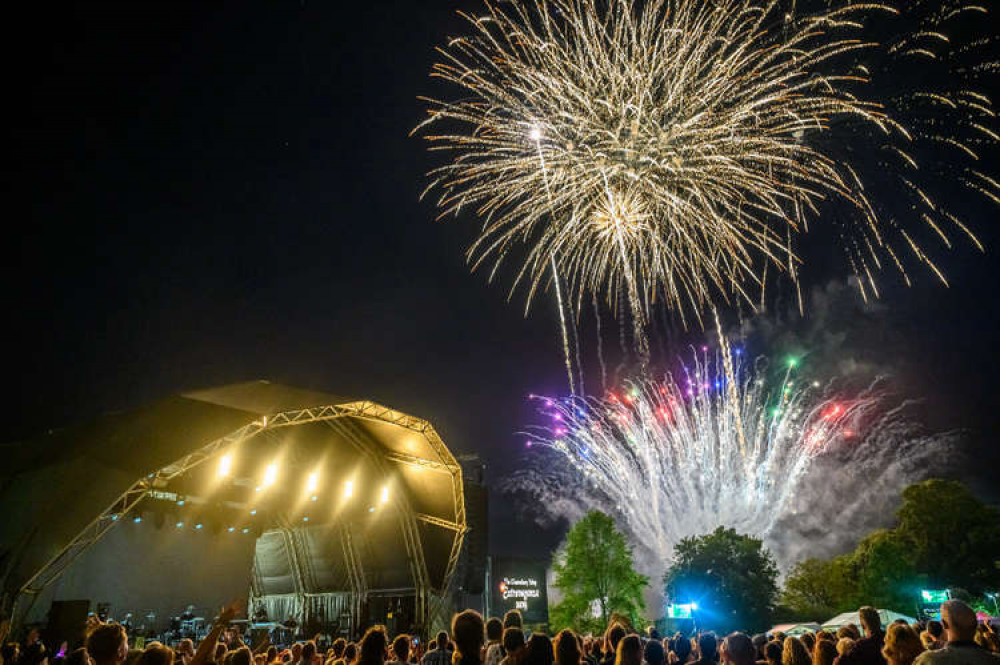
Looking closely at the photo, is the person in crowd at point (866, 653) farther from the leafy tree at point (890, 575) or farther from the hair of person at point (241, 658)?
the leafy tree at point (890, 575)

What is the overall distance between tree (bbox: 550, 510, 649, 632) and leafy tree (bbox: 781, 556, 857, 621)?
12.0 meters

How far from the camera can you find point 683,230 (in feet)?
49.3

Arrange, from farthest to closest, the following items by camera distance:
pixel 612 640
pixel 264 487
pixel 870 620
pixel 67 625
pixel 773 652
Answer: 1. pixel 264 487
2. pixel 67 625
3. pixel 612 640
4. pixel 773 652
5. pixel 870 620

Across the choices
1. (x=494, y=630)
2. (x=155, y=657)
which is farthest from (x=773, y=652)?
(x=155, y=657)

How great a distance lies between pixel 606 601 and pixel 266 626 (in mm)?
28526

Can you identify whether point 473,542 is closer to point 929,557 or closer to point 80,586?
point 80,586

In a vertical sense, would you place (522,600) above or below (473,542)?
below

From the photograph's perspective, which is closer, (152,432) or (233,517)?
(152,432)

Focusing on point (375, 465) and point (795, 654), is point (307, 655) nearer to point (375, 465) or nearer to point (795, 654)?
point (795, 654)

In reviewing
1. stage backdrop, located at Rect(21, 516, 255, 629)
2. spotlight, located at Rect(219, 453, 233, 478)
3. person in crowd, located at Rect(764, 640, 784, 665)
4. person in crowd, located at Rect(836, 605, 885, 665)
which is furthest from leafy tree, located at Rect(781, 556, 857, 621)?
person in crowd, located at Rect(836, 605, 885, 665)

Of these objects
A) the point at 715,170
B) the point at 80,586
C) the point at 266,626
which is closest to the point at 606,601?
the point at 266,626

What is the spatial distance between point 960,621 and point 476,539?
74.9 ft

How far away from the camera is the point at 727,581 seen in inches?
1453

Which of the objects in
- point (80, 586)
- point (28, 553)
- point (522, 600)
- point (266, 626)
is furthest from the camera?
point (522, 600)
